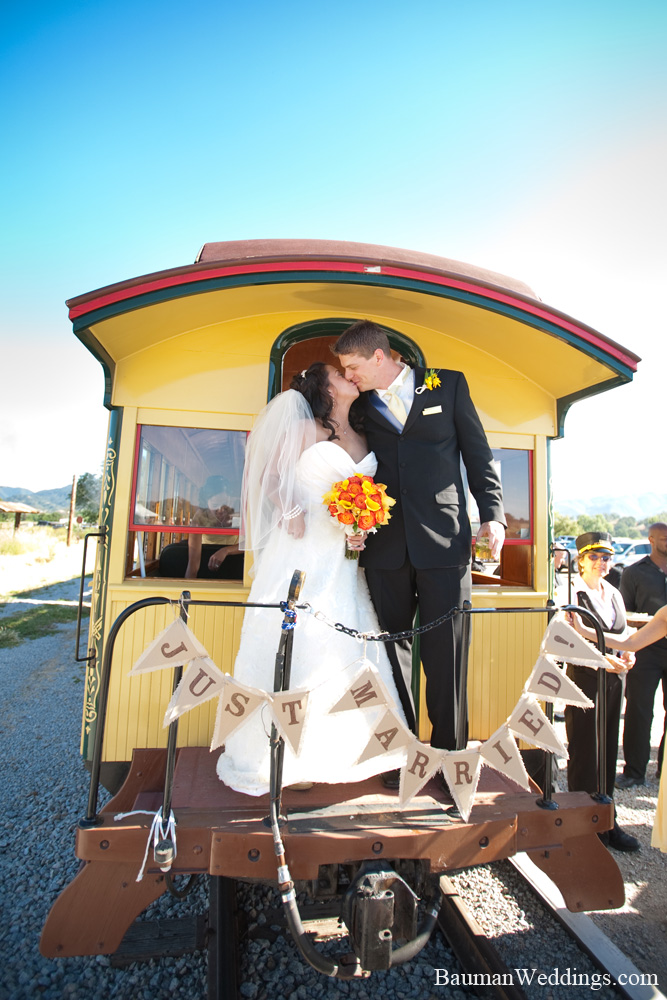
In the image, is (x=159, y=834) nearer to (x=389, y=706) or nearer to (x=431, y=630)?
(x=389, y=706)

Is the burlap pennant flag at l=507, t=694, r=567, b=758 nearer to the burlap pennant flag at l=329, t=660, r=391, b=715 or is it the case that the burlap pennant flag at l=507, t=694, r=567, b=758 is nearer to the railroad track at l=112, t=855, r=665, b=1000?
the burlap pennant flag at l=329, t=660, r=391, b=715

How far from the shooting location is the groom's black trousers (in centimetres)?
291

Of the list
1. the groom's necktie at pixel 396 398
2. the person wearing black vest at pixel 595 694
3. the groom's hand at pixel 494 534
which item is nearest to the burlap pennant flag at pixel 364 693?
the groom's hand at pixel 494 534

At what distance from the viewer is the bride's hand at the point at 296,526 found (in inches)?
122

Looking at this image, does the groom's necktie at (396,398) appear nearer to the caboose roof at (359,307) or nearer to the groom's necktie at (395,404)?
the groom's necktie at (395,404)

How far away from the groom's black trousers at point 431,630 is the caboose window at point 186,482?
1.15 m

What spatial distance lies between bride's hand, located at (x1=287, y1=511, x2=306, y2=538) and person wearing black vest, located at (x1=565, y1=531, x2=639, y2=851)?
1896 millimetres

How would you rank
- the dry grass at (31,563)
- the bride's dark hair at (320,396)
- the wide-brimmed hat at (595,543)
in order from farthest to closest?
the dry grass at (31,563) < the wide-brimmed hat at (595,543) < the bride's dark hair at (320,396)

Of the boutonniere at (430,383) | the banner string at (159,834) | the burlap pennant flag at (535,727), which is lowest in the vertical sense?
the banner string at (159,834)

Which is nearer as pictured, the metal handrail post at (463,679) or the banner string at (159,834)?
the banner string at (159,834)

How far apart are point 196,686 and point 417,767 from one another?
37.7 inches

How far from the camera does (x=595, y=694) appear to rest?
13.0ft

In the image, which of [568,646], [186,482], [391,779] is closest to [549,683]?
[568,646]

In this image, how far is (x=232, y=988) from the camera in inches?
97.2
